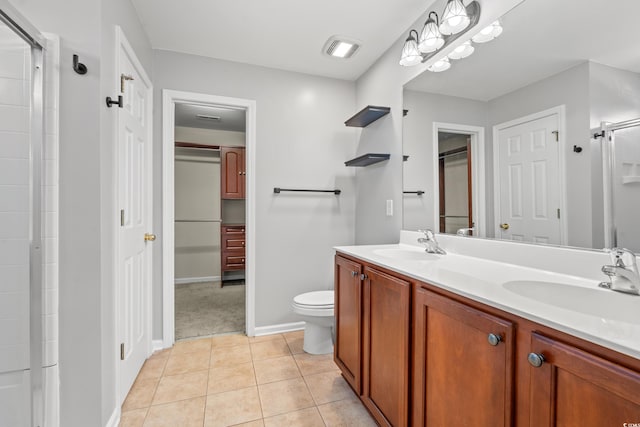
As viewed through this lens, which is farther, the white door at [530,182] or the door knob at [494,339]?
the white door at [530,182]

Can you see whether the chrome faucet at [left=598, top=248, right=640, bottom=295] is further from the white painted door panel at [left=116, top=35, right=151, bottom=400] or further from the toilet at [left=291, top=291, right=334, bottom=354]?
the white painted door panel at [left=116, top=35, right=151, bottom=400]

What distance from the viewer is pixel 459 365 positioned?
94cm

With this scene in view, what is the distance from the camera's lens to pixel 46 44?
1.25 metres

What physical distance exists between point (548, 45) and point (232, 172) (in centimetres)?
386

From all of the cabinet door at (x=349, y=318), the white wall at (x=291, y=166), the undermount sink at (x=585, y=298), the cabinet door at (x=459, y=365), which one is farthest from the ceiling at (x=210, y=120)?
the undermount sink at (x=585, y=298)

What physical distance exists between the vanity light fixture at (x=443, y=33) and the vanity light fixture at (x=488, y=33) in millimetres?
61

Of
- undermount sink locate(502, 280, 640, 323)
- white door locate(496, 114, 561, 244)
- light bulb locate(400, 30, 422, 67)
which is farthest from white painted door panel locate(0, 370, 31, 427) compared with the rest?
light bulb locate(400, 30, 422, 67)

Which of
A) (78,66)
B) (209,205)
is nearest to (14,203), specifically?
(78,66)

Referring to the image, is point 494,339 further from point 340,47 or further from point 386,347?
point 340,47

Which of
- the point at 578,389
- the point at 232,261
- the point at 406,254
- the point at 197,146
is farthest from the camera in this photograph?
the point at 232,261

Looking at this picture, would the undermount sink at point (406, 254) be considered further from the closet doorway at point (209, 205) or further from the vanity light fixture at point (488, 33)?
the closet doorway at point (209, 205)

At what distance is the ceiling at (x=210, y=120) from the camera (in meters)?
3.67

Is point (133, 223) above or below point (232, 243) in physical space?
above

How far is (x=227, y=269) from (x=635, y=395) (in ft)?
14.0
